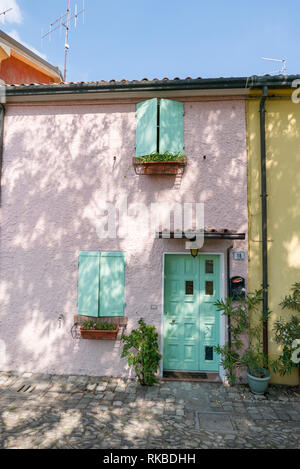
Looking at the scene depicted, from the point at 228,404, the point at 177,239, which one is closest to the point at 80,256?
the point at 177,239

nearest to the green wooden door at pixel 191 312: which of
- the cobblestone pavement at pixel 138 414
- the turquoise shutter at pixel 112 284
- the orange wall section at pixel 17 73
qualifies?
the cobblestone pavement at pixel 138 414

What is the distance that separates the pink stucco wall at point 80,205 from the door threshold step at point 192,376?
2.99 ft

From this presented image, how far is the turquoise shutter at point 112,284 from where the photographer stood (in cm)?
541

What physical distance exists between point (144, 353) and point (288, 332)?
2678 millimetres

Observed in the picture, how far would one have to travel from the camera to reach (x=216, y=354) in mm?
5484

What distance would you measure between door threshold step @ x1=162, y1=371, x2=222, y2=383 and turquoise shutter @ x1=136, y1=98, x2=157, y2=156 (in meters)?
4.52

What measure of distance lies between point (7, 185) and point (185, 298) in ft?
15.2

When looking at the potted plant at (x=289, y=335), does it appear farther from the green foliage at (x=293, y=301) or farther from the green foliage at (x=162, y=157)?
the green foliage at (x=162, y=157)

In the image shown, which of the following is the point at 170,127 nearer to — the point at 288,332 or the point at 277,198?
the point at 277,198

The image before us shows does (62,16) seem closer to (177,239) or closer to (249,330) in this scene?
(177,239)

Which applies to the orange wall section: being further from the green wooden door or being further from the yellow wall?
the green wooden door

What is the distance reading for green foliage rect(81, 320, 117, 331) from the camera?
5252 millimetres

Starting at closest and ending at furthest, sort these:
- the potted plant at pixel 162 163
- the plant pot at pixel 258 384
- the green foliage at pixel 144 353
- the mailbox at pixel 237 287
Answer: the plant pot at pixel 258 384, the green foliage at pixel 144 353, the mailbox at pixel 237 287, the potted plant at pixel 162 163

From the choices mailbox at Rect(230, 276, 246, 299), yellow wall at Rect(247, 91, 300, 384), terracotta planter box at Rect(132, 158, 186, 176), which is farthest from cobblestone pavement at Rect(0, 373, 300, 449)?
terracotta planter box at Rect(132, 158, 186, 176)
